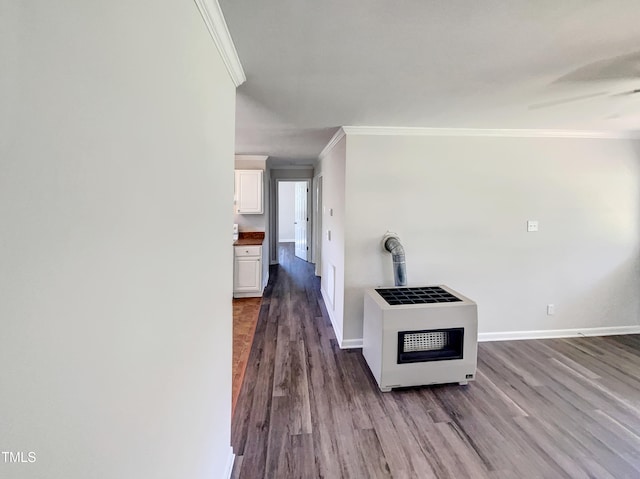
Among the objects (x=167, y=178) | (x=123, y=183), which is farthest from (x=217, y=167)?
(x=123, y=183)

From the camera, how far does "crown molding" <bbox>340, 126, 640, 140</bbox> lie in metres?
2.94

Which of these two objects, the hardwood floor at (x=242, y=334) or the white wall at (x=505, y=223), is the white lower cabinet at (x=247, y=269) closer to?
the hardwood floor at (x=242, y=334)

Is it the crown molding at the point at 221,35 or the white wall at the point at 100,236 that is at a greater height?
the crown molding at the point at 221,35

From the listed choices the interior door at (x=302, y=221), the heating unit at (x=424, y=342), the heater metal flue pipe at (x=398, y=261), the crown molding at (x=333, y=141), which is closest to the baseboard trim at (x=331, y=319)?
the heating unit at (x=424, y=342)

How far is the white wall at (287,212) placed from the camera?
33.3ft

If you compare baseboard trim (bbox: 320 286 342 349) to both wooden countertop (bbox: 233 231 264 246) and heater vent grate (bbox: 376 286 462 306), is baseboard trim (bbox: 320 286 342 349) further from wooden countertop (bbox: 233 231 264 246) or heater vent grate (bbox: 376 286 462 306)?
wooden countertop (bbox: 233 231 264 246)

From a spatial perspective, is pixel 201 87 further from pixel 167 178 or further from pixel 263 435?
pixel 263 435

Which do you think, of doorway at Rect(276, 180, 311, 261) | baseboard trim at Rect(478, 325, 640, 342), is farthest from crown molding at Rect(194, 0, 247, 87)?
doorway at Rect(276, 180, 311, 261)

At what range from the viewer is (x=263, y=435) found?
1937 millimetres

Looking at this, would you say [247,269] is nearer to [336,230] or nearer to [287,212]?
[336,230]

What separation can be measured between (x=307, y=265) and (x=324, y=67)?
221 inches

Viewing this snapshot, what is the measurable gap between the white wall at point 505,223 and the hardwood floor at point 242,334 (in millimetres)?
1074

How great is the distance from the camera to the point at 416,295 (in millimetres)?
2713

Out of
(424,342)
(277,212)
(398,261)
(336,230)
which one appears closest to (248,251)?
(336,230)
